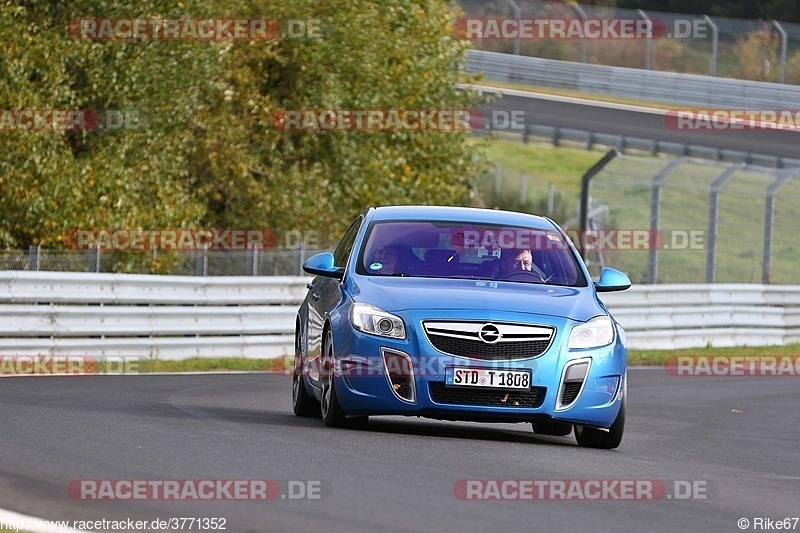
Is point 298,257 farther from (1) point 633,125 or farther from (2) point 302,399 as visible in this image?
(1) point 633,125

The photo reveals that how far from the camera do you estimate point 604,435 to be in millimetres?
10820

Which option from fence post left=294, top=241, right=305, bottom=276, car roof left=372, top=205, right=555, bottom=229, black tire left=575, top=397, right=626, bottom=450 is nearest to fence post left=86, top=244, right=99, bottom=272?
fence post left=294, top=241, right=305, bottom=276

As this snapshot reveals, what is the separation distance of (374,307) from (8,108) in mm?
13440

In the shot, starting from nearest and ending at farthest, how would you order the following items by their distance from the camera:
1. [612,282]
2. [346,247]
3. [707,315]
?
[612,282] → [346,247] → [707,315]

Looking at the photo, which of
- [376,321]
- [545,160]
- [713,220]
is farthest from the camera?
[545,160]

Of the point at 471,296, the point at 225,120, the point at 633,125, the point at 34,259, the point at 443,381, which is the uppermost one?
the point at 471,296

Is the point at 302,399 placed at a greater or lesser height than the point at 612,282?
lesser

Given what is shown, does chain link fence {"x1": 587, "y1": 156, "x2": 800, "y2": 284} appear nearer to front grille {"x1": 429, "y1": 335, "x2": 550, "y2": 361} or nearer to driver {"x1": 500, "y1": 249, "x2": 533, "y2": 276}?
driver {"x1": 500, "y1": 249, "x2": 533, "y2": 276}

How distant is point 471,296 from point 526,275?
95cm

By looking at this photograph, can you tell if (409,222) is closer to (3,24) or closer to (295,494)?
(295,494)

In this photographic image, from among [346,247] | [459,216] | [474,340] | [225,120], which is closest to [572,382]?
[474,340]

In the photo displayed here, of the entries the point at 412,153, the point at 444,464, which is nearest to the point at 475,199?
the point at 412,153

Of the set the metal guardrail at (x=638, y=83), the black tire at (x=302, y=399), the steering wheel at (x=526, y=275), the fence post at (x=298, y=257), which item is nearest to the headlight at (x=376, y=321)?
the steering wheel at (x=526, y=275)

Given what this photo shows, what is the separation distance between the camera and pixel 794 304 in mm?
26188
